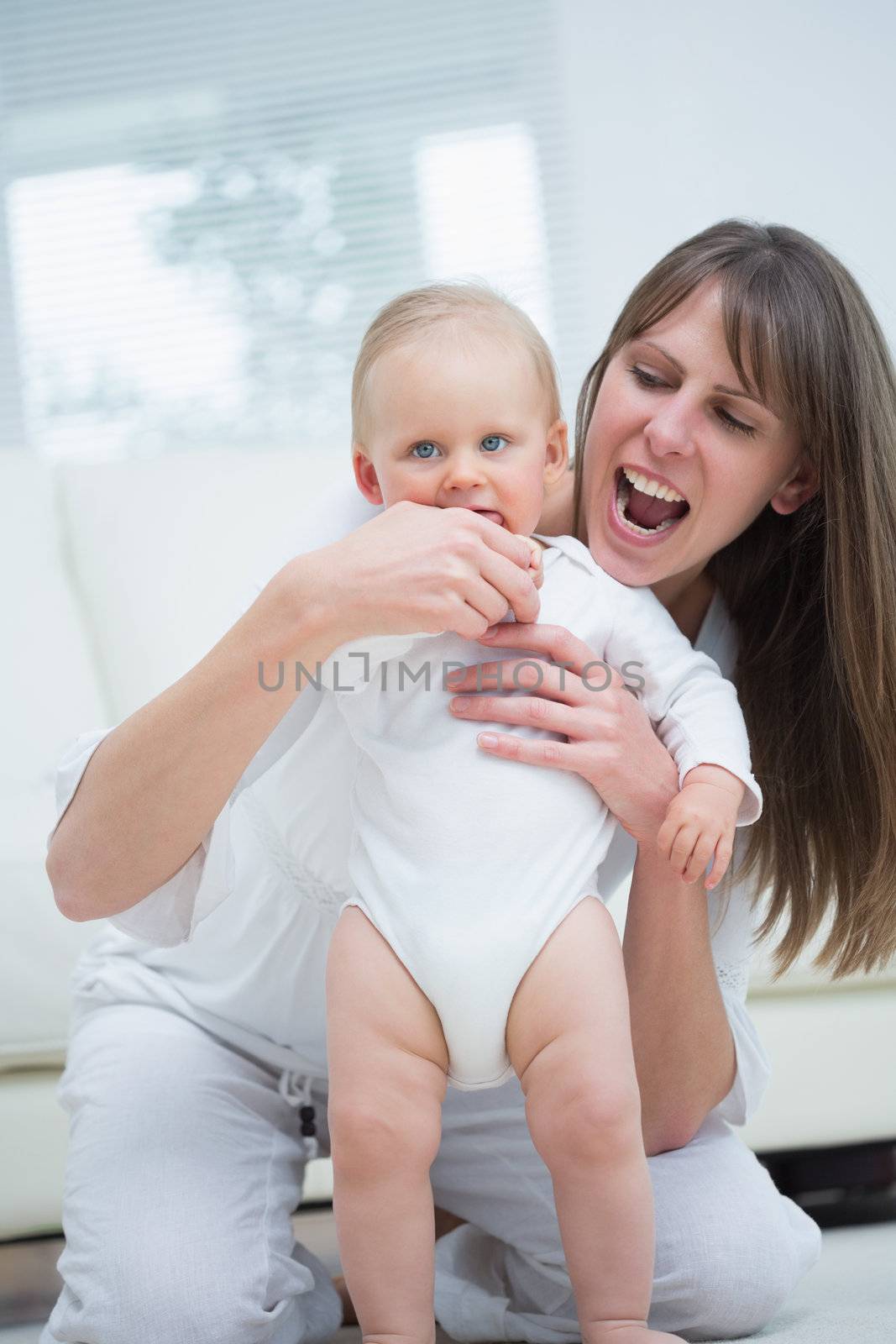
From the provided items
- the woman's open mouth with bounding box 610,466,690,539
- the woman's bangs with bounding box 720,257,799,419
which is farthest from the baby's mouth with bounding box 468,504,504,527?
the woman's bangs with bounding box 720,257,799,419

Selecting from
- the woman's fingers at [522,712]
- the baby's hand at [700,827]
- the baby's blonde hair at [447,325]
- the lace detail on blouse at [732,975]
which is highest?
the baby's blonde hair at [447,325]

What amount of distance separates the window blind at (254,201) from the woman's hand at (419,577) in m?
2.76

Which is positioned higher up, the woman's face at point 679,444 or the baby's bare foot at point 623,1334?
the woman's face at point 679,444

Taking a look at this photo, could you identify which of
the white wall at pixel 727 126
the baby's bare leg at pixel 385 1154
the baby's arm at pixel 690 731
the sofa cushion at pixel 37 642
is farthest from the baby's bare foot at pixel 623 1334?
the white wall at pixel 727 126

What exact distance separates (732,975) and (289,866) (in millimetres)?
510

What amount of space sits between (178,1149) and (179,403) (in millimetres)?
2883

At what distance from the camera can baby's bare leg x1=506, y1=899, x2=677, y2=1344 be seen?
94 centimetres

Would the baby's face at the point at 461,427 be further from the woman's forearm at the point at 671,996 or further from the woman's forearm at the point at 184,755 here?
the woman's forearm at the point at 671,996

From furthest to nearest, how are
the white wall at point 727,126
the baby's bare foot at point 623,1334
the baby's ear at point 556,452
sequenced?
the white wall at point 727,126 → the baby's ear at point 556,452 → the baby's bare foot at point 623,1334

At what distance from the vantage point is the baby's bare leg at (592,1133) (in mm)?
938

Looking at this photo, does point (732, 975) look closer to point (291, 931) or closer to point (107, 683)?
point (291, 931)

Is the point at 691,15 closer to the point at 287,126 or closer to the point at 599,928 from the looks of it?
the point at 287,126

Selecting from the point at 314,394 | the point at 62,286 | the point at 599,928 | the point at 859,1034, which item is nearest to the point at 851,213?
the point at 314,394

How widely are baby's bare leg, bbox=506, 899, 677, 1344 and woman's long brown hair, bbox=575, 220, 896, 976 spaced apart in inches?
16.7
